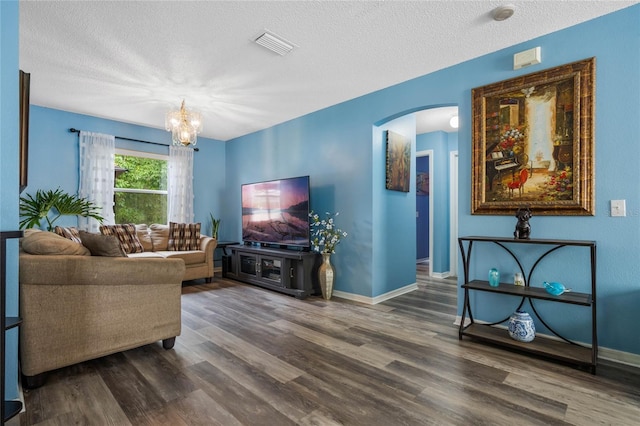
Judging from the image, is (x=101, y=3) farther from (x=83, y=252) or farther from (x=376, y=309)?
(x=376, y=309)

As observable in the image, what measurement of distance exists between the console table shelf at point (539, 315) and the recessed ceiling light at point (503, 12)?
5.50 feet

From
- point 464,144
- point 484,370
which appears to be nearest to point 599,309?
point 484,370

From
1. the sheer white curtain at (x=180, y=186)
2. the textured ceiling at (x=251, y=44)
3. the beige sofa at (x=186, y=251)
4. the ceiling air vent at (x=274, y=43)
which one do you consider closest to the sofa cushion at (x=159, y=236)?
the beige sofa at (x=186, y=251)

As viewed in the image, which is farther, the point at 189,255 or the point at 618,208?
the point at 189,255

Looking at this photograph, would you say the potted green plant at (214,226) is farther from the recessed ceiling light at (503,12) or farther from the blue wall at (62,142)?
the recessed ceiling light at (503,12)

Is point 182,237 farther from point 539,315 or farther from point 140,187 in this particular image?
point 539,315

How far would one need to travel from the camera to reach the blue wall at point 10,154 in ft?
5.19

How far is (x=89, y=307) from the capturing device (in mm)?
2070

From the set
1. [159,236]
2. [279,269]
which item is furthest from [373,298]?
[159,236]

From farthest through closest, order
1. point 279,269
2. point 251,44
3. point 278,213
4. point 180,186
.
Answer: point 180,186 < point 278,213 < point 279,269 < point 251,44

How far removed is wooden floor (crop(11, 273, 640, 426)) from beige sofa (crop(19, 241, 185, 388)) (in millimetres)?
165

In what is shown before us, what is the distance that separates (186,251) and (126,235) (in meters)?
0.88

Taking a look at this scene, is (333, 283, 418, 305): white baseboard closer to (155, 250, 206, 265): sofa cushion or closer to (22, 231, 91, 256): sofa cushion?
(155, 250, 206, 265): sofa cushion

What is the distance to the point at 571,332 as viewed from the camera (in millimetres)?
2439
